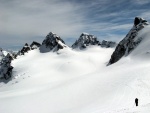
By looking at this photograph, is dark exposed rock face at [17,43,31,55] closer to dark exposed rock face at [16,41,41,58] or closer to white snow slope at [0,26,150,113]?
dark exposed rock face at [16,41,41,58]

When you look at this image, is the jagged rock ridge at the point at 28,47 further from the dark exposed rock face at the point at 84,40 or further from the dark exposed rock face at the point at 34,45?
the dark exposed rock face at the point at 84,40

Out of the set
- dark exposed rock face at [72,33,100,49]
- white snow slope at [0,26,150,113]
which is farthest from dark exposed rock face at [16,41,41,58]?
white snow slope at [0,26,150,113]

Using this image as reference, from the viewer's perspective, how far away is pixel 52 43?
550ft

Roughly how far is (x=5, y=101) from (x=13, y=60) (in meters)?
111

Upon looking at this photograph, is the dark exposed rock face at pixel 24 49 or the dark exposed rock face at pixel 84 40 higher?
the dark exposed rock face at pixel 84 40

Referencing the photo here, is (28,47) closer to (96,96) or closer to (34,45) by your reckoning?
(34,45)

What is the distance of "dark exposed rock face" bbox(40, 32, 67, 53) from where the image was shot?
540 ft

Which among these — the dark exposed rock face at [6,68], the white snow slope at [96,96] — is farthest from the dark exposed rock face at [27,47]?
the white snow slope at [96,96]

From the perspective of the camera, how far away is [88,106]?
107ft

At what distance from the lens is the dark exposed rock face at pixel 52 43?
540ft

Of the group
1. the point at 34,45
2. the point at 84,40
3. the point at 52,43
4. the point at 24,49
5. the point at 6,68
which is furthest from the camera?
the point at 84,40

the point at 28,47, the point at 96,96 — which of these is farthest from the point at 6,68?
the point at 96,96

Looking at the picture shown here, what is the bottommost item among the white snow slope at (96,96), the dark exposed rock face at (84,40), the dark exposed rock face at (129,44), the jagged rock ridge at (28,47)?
the white snow slope at (96,96)

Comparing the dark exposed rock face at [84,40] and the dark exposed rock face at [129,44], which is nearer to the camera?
the dark exposed rock face at [129,44]
